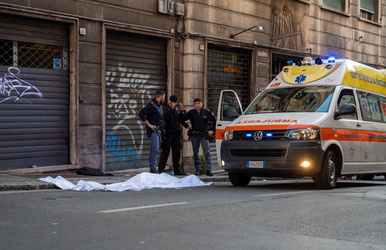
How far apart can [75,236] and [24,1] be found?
9076 mm

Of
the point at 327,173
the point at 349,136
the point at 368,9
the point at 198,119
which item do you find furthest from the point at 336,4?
the point at 327,173

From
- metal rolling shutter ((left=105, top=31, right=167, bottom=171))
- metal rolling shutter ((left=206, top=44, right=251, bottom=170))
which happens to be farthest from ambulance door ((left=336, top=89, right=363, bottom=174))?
metal rolling shutter ((left=206, top=44, right=251, bottom=170))

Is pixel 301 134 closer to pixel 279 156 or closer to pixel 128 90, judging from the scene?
pixel 279 156

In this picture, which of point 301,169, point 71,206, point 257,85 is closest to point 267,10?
point 257,85

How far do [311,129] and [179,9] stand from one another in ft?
25.7

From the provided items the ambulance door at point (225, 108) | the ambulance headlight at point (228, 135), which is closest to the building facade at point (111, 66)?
the ambulance door at point (225, 108)

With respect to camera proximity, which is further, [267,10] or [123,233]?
[267,10]

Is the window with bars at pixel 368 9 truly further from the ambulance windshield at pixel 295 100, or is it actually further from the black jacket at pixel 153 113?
the ambulance windshield at pixel 295 100

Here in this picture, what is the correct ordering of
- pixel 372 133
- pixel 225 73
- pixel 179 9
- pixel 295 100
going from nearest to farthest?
pixel 295 100 < pixel 372 133 < pixel 179 9 < pixel 225 73

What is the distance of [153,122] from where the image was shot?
14.7m

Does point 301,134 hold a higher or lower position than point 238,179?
higher

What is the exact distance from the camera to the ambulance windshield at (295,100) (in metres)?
12.1

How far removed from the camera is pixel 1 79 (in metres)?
13.7

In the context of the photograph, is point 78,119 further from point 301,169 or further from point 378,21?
point 378,21
